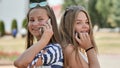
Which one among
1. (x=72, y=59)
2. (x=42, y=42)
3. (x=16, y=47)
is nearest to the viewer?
(x=42, y=42)

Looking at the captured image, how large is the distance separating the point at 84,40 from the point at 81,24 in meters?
0.10

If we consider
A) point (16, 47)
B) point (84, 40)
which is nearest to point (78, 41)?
point (84, 40)

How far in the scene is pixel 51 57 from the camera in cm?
208

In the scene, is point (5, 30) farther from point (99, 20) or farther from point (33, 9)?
point (33, 9)

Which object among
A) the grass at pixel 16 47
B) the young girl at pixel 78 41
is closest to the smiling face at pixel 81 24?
the young girl at pixel 78 41

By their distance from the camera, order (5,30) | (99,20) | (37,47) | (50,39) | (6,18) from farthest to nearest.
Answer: (99,20)
(6,18)
(5,30)
(50,39)
(37,47)

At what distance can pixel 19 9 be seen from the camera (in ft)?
111

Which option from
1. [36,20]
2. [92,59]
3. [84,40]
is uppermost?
[36,20]

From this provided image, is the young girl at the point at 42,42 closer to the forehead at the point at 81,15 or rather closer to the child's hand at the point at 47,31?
the child's hand at the point at 47,31

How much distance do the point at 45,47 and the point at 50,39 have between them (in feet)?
0.25

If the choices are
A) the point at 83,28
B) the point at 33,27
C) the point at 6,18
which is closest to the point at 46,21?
the point at 33,27

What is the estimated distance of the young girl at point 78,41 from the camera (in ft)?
7.14

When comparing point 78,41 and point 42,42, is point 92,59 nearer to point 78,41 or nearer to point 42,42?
point 78,41

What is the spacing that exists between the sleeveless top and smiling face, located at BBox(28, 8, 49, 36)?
0.11m
